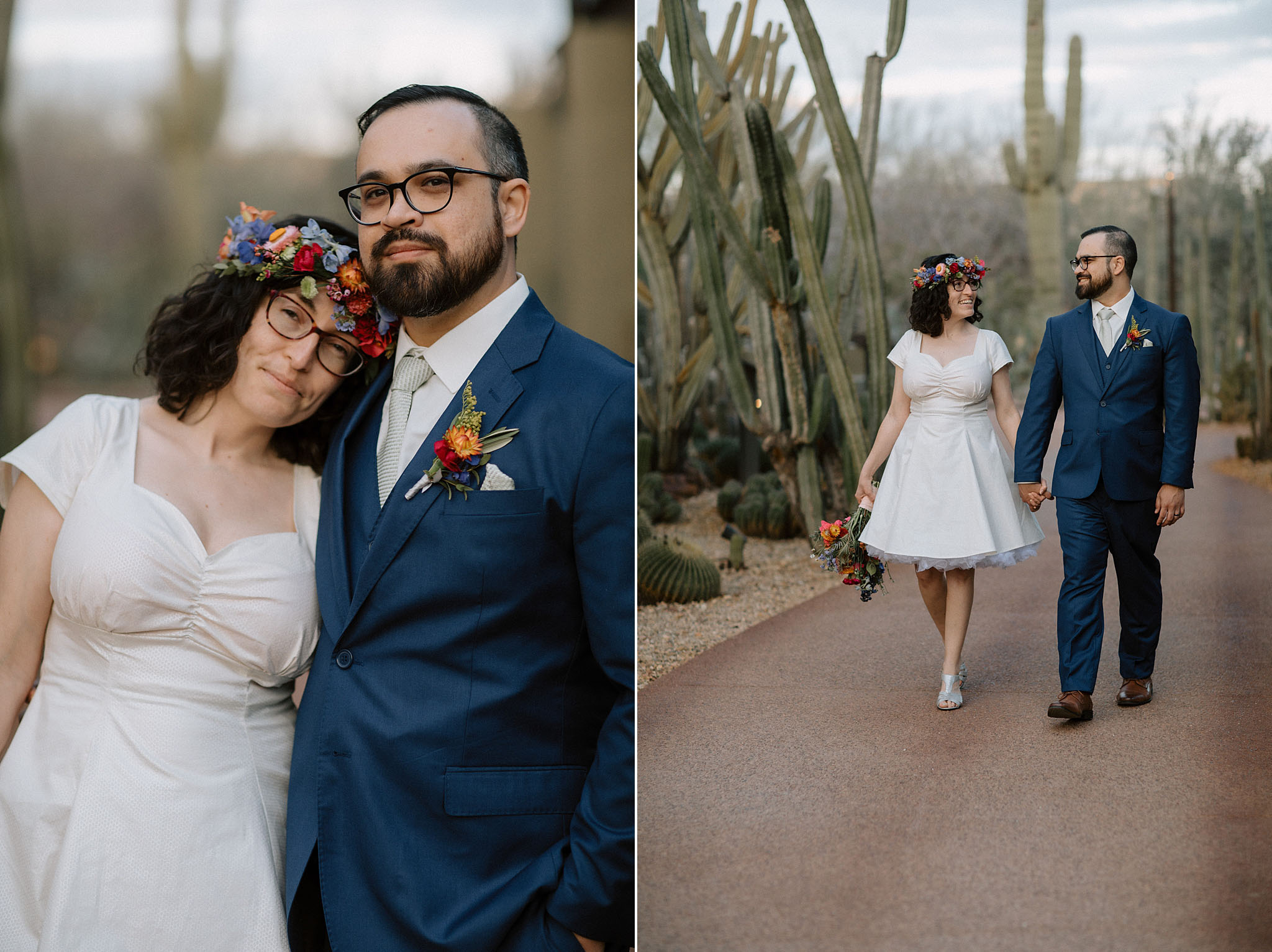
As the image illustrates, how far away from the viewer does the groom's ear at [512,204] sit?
228cm

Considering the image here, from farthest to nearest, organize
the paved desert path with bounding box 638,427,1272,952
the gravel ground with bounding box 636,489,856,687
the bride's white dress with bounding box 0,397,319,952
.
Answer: the gravel ground with bounding box 636,489,856,687 → the bride's white dress with bounding box 0,397,319,952 → the paved desert path with bounding box 638,427,1272,952

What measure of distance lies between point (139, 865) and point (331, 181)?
2.47m

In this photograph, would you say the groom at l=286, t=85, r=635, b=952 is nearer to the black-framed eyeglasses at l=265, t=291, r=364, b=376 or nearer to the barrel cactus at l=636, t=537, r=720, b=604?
the barrel cactus at l=636, t=537, r=720, b=604

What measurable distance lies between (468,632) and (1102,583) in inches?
50.8

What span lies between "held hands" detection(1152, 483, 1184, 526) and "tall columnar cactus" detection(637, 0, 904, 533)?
587 millimetres

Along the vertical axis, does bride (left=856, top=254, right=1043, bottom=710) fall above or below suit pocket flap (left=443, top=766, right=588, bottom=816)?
above

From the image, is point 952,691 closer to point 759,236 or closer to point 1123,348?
point 1123,348

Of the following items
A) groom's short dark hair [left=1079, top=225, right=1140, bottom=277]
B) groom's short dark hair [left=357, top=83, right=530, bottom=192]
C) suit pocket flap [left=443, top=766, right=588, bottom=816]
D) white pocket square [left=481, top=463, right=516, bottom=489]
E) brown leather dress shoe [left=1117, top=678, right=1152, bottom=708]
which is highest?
groom's short dark hair [left=357, top=83, right=530, bottom=192]

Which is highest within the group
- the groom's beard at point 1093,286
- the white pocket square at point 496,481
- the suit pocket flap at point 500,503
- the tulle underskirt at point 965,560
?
the groom's beard at point 1093,286

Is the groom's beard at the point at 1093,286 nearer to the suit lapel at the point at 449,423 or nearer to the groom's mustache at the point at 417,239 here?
the suit lapel at the point at 449,423

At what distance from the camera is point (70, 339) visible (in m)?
3.68

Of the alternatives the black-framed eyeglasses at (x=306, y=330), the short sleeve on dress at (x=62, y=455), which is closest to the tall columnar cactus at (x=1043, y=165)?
the black-framed eyeglasses at (x=306, y=330)

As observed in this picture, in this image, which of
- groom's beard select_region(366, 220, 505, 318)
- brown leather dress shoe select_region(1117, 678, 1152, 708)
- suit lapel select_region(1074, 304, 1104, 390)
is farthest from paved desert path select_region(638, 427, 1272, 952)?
groom's beard select_region(366, 220, 505, 318)

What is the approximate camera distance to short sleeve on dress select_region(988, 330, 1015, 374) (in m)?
2.11
